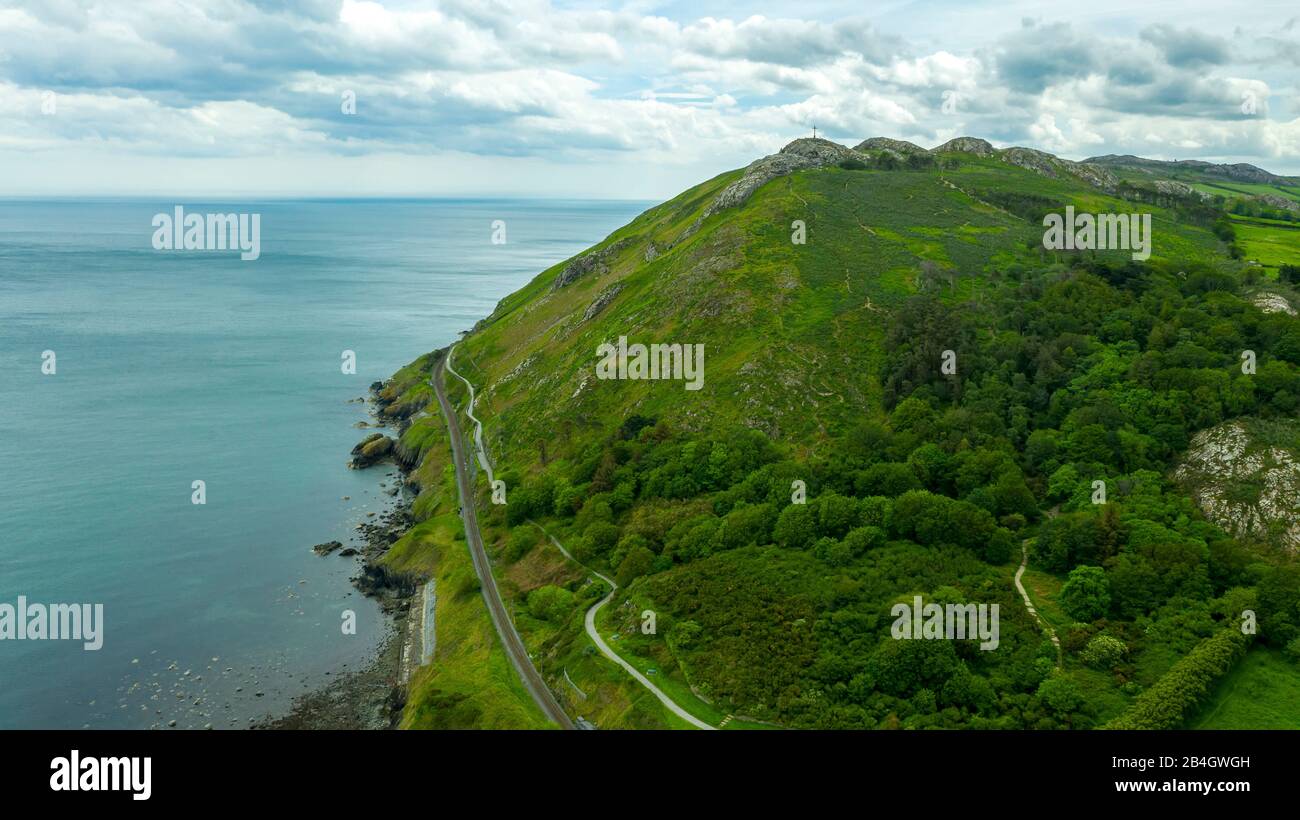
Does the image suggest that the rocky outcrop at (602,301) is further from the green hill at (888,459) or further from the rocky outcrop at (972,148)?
the rocky outcrop at (972,148)

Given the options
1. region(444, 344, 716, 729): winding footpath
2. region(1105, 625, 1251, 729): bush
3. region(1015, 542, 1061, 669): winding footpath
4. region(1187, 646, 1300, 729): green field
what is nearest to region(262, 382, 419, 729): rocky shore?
region(444, 344, 716, 729): winding footpath

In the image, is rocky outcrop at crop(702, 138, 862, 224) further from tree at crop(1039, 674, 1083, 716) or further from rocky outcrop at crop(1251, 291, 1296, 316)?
tree at crop(1039, 674, 1083, 716)

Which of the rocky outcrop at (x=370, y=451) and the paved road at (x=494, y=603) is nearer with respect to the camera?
the paved road at (x=494, y=603)

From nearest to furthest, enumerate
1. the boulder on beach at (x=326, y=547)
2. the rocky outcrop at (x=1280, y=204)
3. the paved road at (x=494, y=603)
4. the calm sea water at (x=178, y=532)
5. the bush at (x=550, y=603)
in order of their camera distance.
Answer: the paved road at (x=494, y=603) → the calm sea water at (x=178, y=532) → the bush at (x=550, y=603) → the boulder on beach at (x=326, y=547) → the rocky outcrop at (x=1280, y=204)

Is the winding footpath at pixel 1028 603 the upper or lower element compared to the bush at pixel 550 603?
upper

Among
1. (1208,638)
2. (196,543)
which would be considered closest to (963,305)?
(1208,638)

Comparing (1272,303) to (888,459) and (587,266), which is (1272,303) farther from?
(587,266)

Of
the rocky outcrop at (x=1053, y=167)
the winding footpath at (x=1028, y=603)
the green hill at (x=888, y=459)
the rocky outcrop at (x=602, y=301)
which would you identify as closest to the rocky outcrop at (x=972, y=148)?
the rocky outcrop at (x=1053, y=167)

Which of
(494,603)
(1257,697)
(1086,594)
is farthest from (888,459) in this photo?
(494,603)
